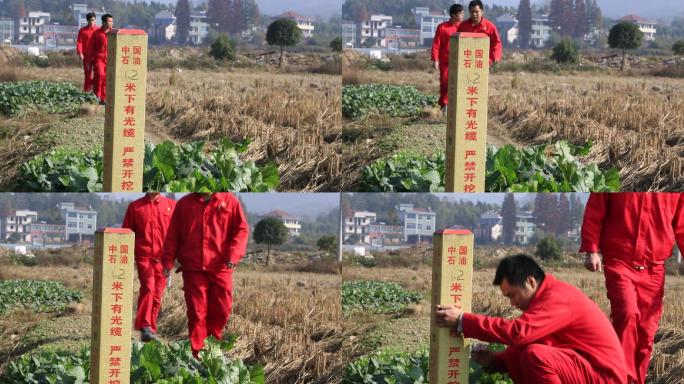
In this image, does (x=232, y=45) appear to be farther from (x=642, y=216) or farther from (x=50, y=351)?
(x=642, y=216)

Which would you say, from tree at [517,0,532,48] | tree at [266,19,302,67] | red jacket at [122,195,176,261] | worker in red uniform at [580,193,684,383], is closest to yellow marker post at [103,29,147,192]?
red jacket at [122,195,176,261]

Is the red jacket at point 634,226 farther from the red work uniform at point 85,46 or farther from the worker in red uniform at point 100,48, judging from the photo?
the red work uniform at point 85,46

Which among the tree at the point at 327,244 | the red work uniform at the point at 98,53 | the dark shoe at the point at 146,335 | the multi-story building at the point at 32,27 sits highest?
the multi-story building at the point at 32,27

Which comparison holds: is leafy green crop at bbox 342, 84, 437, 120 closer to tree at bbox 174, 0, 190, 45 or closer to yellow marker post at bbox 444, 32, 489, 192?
tree at bbox 174, 0, 190, 45

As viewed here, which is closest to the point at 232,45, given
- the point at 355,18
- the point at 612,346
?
the point at 355,18

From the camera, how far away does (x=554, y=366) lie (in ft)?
31.3

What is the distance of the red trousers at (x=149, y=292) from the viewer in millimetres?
11211

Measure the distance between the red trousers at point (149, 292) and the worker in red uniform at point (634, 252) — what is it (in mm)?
2788

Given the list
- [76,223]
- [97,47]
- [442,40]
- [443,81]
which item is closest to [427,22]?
[442,40]

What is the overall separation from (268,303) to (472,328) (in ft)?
6.94

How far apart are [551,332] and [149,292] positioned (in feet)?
9.65

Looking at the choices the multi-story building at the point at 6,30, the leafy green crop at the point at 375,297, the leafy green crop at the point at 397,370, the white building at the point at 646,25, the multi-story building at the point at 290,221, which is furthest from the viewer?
the white building at the point at 646,25

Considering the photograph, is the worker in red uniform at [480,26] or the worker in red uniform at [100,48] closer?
the worker in red uniform at [480,26]

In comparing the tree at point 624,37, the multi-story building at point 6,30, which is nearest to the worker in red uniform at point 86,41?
the multi-story building at point 6,30
